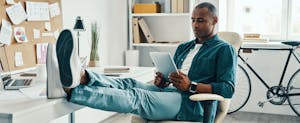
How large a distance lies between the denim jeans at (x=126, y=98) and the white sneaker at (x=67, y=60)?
71 millimetres

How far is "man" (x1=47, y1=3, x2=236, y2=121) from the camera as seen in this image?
5.78 ft

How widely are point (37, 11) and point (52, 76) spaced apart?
1.08 meters

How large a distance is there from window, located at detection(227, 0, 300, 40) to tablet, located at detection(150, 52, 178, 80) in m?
2.12

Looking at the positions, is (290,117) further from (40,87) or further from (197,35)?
(40,87)

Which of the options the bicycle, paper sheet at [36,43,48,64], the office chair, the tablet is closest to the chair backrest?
the office chair

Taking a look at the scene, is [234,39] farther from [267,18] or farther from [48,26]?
[267,18]

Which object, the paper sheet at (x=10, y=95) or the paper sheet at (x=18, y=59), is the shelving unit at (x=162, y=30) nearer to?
the paper sheet at (x=18, y=59)

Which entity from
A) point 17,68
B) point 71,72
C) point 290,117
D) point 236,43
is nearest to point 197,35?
point 236,43

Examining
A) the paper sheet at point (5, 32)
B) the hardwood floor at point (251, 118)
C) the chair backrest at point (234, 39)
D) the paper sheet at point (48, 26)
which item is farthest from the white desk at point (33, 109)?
the hardwood floor at point (251, 118)

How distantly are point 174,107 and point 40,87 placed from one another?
74 cm

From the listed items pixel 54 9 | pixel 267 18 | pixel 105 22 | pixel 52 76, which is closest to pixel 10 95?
pixel 52 76

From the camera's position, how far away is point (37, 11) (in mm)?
2717

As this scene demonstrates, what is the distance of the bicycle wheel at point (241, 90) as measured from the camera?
13.0ft

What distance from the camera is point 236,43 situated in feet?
8.57
